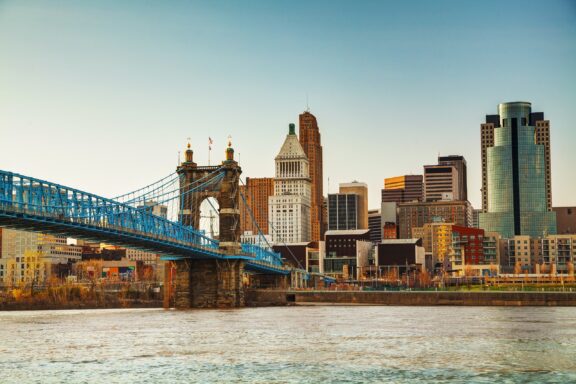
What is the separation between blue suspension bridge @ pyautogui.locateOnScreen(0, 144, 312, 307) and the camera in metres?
81.1

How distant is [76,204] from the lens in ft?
290

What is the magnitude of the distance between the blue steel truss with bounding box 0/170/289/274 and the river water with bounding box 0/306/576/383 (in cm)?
967

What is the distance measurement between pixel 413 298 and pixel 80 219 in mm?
53202

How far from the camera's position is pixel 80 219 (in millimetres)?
87938

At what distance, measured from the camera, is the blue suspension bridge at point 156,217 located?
81.1 metres

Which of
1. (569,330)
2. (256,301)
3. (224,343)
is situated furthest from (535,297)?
(224,343)

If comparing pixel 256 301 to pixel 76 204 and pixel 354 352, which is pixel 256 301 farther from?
pixel 354 352

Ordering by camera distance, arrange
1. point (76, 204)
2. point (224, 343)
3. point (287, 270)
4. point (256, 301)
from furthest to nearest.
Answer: point (287, 270)
point (256, 301)
point (76, 204)
point (224, 343)

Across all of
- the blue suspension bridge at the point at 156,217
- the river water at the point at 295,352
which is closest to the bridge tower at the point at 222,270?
the blue suspension bridge at the point at 156,217

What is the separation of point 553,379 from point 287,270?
118410 mm

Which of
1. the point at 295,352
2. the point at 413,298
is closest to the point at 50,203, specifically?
the point at 295,352

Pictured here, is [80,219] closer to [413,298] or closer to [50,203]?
[50,203]

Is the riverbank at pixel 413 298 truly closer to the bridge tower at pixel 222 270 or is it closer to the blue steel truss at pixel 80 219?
the bridge tower at pixel 222 270

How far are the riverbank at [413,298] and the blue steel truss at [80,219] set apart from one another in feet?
58.8
